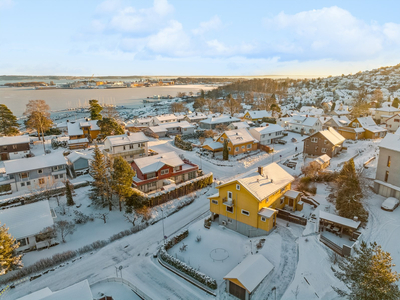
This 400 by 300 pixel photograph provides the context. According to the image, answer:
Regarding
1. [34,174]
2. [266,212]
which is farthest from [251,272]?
[34,174]

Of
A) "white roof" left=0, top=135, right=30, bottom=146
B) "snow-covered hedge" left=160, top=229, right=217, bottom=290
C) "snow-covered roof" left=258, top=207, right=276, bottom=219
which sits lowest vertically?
"snow-covered hedge" left=160, top=229, right=217, bottom=290

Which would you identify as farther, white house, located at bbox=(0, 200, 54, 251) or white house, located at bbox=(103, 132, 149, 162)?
white house, located at bbox=(103, 132, 149, 162)

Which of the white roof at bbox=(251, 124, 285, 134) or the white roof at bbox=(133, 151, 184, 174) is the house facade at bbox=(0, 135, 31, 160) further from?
the white roof at bbox=(251, 124, 285, 134)

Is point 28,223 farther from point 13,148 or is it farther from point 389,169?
point 389,169

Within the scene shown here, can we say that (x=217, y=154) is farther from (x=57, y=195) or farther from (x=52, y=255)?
(x=52, y=255)

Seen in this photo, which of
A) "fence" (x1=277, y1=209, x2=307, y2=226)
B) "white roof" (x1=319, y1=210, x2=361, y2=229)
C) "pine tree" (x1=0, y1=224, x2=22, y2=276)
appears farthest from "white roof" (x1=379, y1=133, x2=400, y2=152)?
"pine tree" (x1=0, y1=224, x2=22, y2=276)

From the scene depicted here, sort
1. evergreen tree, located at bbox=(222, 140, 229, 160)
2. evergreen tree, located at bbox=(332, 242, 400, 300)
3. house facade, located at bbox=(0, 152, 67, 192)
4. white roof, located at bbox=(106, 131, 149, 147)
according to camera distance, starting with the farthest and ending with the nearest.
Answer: evergreen tree, located at bbox=(222, 140, 229, 160) < white roof, located at bbox=(106, 131, 149, 147) < house facade, located at bbox=(0, 152, 67, 192) < evergreen tree, located at bbox=(332, 242, 400, 300)
